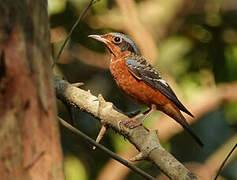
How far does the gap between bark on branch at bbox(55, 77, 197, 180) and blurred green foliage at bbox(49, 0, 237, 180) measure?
1.97 metres

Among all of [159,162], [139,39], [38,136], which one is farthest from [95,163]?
[38,136]

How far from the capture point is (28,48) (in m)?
2.34

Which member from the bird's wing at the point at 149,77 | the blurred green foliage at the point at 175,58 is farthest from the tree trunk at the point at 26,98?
the blurred green foliage at the point at 175,58

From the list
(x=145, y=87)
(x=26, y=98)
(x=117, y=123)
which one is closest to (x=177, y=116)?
(x=145, y=87)

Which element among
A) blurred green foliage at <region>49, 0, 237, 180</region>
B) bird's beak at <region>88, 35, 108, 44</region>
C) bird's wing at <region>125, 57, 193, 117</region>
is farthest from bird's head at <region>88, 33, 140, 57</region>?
blurred green foliage at <region>49, 0, 237, 180</region>

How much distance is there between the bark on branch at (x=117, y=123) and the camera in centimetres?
434

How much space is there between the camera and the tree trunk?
89.7 inches

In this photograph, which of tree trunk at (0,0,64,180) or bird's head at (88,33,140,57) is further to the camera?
bird's head at (88,33,140,57)

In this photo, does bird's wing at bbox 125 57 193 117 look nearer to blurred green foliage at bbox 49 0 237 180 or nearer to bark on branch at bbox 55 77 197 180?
blurred green foliage at bbox 49 0 237 180

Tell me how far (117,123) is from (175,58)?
2973 millimetres

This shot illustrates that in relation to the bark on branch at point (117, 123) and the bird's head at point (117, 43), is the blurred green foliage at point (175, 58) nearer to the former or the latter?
the bird's head at point (117, 43)

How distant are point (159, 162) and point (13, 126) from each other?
2.21 meters

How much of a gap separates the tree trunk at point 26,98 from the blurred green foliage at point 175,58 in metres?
4.47

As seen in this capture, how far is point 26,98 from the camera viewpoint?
7.66ft
